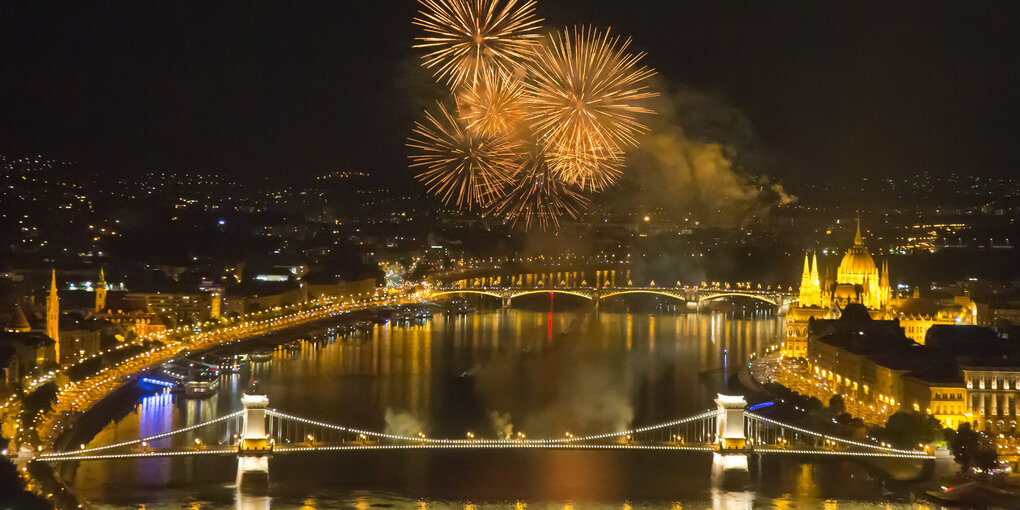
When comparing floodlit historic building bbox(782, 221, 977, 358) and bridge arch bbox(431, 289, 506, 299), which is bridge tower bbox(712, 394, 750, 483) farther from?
bridge arch bbox(431, 289, 506, 299)

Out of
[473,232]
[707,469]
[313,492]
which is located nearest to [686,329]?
[707,469]

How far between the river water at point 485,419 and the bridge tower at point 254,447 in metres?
0.13

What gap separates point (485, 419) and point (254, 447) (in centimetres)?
346

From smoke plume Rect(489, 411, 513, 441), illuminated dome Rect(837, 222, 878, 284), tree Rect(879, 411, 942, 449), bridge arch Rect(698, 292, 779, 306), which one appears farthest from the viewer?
bridge arch Rect(698, 292, 779, 306)

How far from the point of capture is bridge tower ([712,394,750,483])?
35.9ft

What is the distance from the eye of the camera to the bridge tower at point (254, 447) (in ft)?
34.4

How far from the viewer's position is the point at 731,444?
11062 mm

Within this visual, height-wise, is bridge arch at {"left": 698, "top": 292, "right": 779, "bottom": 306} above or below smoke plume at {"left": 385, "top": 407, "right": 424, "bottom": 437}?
above

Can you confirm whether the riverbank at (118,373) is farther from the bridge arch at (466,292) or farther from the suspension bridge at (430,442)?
the bridge arch at (466,292)

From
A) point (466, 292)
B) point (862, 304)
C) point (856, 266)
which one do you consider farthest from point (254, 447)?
point (466, 292)

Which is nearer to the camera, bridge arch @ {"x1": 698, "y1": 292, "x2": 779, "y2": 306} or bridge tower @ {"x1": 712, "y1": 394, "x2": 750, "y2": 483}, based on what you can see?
bridge tower @ {"x1": 712, "y1": 394, "x2": 750, "y2": 483}

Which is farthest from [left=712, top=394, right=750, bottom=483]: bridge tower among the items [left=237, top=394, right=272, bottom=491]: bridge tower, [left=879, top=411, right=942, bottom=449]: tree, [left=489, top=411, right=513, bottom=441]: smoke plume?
[left=237, top=394, right=272, bottom=491]: bridge tower

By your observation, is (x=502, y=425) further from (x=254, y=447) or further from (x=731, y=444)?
(x=254, y=447)

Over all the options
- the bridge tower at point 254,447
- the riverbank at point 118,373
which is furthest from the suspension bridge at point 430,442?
the riverbank at point 118,373
